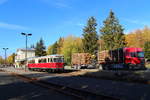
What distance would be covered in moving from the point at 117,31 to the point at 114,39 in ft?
10.0

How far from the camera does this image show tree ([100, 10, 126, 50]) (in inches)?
2440

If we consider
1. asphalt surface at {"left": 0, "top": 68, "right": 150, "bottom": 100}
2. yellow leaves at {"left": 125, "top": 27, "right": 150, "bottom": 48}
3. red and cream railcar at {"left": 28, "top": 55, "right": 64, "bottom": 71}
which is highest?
yellow leaves at {"left": 125, "top": 27, "right": 150, "bottom": 48}

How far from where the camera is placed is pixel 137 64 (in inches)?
1158

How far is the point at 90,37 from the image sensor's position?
65.4m

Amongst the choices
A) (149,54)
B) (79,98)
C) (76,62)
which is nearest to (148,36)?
(149,54)

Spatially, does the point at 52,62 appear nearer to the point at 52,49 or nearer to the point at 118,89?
the point at 118,89

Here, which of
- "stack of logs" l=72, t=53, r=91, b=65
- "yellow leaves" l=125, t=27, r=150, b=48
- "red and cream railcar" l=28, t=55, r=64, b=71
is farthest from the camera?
"yellow leaves" l=125, t=27, r=150, b=48

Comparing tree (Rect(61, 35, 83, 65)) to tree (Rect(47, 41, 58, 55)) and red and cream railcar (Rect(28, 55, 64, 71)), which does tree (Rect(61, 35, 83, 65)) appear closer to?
tree (Rect(47, 41, 58, 55))

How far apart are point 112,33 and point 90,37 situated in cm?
733

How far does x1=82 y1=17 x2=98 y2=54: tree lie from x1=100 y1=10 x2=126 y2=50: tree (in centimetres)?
304

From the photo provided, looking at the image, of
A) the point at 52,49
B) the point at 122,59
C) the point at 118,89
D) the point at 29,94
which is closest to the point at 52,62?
the point at 122,59

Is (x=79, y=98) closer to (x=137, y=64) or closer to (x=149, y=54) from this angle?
(x=137, y=64)

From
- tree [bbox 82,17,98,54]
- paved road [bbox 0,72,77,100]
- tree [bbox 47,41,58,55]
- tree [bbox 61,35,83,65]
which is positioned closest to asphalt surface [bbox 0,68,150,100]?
paved road [bbox 0,72,77,100]

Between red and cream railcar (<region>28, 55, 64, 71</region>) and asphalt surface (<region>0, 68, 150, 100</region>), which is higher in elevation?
red and cream railcar (<region>28, 55, 64, 71</region>)
